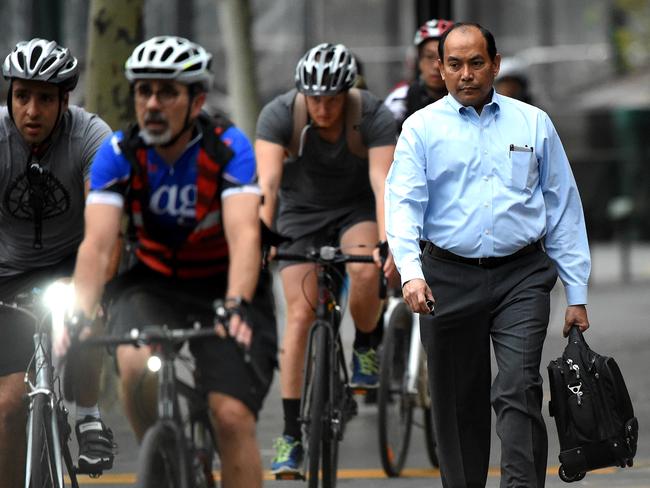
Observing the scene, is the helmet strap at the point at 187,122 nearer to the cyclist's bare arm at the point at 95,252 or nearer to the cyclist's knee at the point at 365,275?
the cyclist's bare arm at the point at 95,252

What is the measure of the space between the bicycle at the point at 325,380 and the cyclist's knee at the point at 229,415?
60.8 inches

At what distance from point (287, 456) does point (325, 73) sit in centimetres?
168

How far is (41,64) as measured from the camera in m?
6.45

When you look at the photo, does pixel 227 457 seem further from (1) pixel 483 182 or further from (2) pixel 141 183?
(1) pixel 483 182

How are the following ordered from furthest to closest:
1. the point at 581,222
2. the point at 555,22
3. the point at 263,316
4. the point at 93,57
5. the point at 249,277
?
the point at 555,22
the point at 93,57
the point at 581,222
the point at 263,316
the point at 249,277

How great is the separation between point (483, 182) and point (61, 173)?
1.58 m

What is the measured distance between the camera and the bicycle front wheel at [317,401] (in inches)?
285

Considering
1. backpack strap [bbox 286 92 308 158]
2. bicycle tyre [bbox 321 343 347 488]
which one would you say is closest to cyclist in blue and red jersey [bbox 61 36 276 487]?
bicycle tyre [bbox 321 343 347 488]

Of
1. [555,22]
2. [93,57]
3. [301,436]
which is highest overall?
[555,22]

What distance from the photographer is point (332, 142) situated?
8.01 metres

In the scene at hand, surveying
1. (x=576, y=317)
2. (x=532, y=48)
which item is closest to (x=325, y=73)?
(x=576, y=317)

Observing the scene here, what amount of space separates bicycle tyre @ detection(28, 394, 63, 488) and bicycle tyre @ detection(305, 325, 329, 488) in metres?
1.38

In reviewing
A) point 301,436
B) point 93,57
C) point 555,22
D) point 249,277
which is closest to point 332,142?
point 301,436

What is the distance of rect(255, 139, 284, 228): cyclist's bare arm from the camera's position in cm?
780
